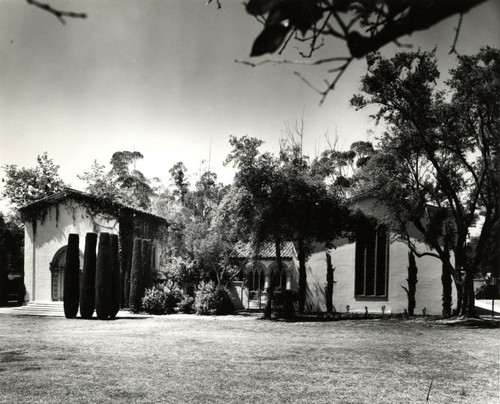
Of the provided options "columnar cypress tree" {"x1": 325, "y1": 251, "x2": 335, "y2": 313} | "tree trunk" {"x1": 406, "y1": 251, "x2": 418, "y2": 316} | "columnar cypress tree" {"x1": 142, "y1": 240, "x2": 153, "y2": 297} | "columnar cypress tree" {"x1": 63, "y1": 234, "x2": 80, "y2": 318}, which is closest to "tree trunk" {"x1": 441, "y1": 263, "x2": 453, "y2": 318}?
"tree trunk" {"x1": 406, "y1": 251, "x2": 418, "y2": 316}

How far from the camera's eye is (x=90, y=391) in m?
8.27

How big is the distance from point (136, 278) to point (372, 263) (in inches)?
485

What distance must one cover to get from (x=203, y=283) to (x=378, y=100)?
12.0 meters

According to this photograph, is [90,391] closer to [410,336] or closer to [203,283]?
[410,336]

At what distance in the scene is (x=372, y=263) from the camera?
26.5 meters

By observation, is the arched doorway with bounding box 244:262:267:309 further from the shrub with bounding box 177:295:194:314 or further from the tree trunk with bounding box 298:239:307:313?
the shrub with bounding box 177:295:194:314

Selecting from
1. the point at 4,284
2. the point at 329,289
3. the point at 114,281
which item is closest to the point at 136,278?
the point at 114,281

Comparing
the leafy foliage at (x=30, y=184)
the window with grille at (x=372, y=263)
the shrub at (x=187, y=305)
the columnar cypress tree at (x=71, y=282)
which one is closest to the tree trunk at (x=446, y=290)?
the window with grille at (x=372, y=263)

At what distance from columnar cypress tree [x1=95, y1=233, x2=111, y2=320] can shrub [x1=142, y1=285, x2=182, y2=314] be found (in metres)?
2.85

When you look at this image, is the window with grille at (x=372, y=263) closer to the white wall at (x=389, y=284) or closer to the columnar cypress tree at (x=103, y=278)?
the white wall at (x=389, y=284)

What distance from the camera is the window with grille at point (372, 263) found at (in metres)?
26.2

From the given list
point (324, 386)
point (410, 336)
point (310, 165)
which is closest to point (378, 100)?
point (310, 165)

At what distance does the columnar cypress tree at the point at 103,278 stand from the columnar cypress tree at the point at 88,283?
0.22 meters

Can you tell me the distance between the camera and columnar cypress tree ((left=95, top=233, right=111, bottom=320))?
70.4 ft
